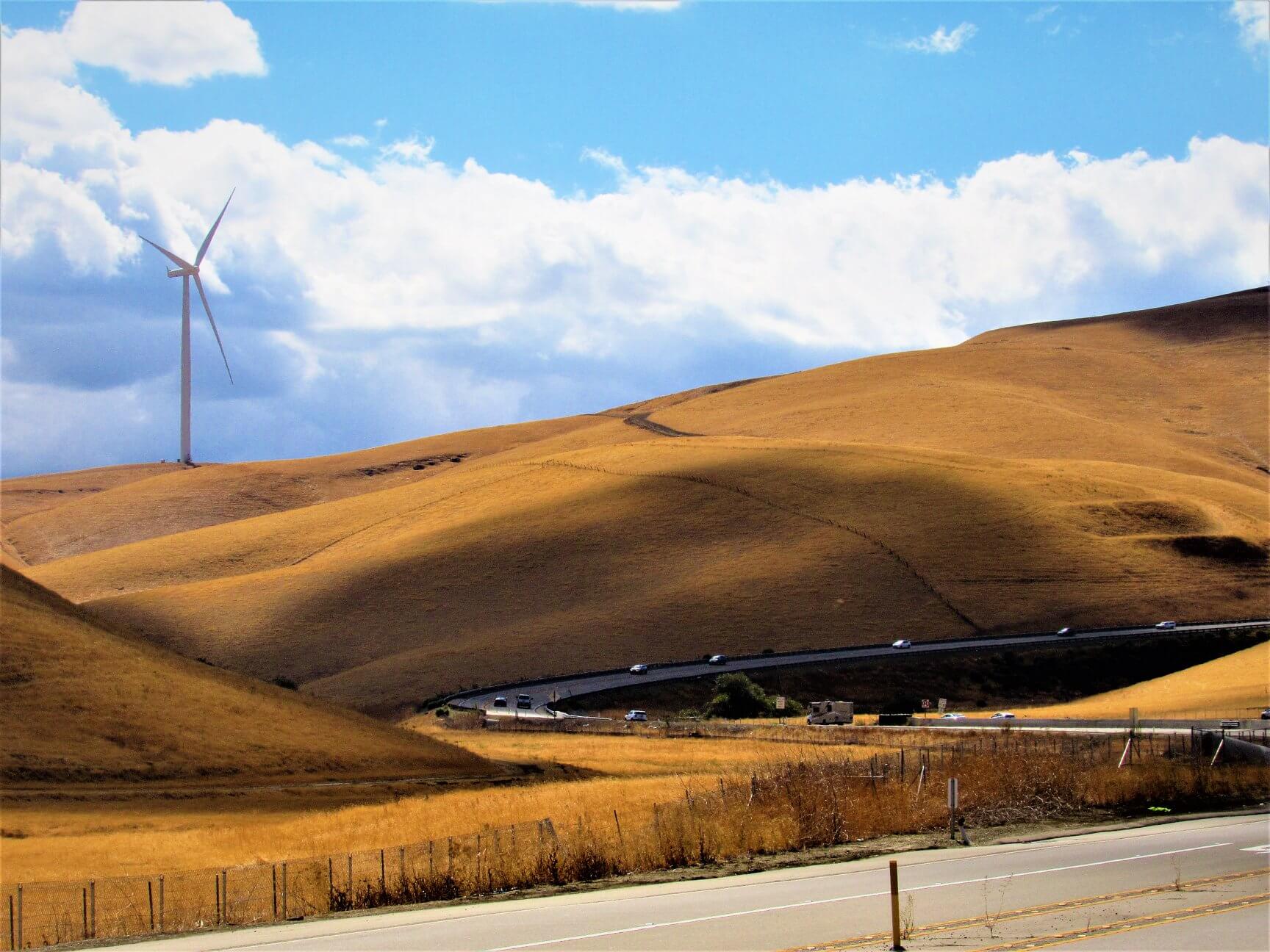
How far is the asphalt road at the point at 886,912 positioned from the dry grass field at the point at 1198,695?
157 ft

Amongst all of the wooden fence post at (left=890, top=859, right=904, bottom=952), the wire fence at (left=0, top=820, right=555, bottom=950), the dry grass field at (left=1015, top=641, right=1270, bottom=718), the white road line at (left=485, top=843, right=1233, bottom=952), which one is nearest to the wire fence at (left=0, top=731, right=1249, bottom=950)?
the wire fence at (left=0, top=820, right=555, bottom=950)

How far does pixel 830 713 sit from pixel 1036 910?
56.5 m

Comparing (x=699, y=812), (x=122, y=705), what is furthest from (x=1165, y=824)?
(x=122, y=705)

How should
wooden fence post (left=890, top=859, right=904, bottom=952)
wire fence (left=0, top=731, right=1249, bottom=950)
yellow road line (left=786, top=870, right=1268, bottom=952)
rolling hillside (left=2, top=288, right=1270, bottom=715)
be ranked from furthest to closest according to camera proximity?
rolling hillside (left=2, top=288, right=1270, bottom=715) < wire fence (left=0, top=731, right=1249, bottom=950) < yellow road line (left=786, top=870, right=1268, bottom=952) < wooden fence post (left=890, top=859, right=904, bottom=952)

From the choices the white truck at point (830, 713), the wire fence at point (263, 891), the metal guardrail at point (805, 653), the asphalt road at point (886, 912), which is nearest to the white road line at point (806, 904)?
the asphalt road at point (886, 912)

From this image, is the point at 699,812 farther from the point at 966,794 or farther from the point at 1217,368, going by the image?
the point at 1217,368

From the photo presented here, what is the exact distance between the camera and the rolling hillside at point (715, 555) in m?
104

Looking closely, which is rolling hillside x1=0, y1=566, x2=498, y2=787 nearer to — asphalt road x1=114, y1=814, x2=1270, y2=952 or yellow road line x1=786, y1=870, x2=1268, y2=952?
asphalt road x1=114, y1=814, x2=1270, y2=952

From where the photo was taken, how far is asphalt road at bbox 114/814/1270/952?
58.7 ft

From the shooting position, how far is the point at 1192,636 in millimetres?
96500

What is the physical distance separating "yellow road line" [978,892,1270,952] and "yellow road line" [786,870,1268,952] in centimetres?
115

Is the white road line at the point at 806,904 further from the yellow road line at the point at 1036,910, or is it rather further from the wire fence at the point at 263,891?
the wire fence at the point at 263,891

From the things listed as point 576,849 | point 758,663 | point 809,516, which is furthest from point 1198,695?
point 576,849

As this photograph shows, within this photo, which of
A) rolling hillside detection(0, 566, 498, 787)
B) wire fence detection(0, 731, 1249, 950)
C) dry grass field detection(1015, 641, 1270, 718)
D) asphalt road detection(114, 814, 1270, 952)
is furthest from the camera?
dry grass field detection(1015, 641, 1270, 718)
